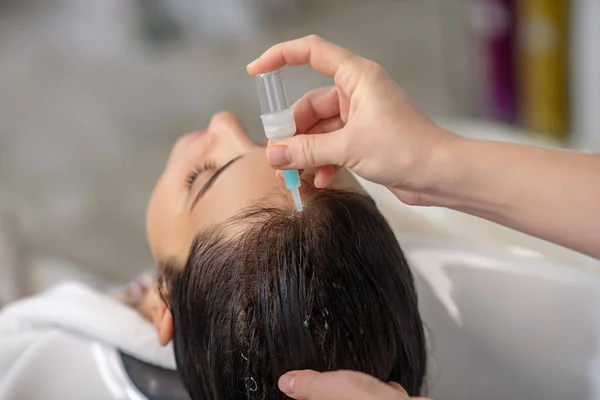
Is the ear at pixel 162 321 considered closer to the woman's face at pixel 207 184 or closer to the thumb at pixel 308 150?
the woman's face at pixel 207 184

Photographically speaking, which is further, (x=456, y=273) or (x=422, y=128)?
(x=456, y=273)

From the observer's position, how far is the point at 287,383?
549mm

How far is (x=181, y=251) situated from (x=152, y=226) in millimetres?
74

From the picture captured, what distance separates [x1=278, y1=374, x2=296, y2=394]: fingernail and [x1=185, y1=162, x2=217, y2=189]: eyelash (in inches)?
10.4

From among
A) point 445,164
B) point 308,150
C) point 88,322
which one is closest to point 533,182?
point 445,164

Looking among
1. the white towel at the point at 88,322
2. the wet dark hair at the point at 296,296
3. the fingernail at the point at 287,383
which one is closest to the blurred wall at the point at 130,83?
the white towel at the point at 88,322

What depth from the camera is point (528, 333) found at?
795 mm

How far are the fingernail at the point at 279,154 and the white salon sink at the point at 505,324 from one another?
0.41 meters

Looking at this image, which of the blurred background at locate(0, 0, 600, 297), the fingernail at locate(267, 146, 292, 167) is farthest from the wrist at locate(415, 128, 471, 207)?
the blurred background at locate(0, 0, 600, 297)

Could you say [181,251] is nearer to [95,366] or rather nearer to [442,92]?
[95,366]

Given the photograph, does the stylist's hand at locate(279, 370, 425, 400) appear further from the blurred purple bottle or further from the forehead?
the blurred purple bottle

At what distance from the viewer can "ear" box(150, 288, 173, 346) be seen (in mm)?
737

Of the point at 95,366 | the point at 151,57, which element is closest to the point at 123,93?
the point at 151,57

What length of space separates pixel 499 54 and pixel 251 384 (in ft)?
4.66
